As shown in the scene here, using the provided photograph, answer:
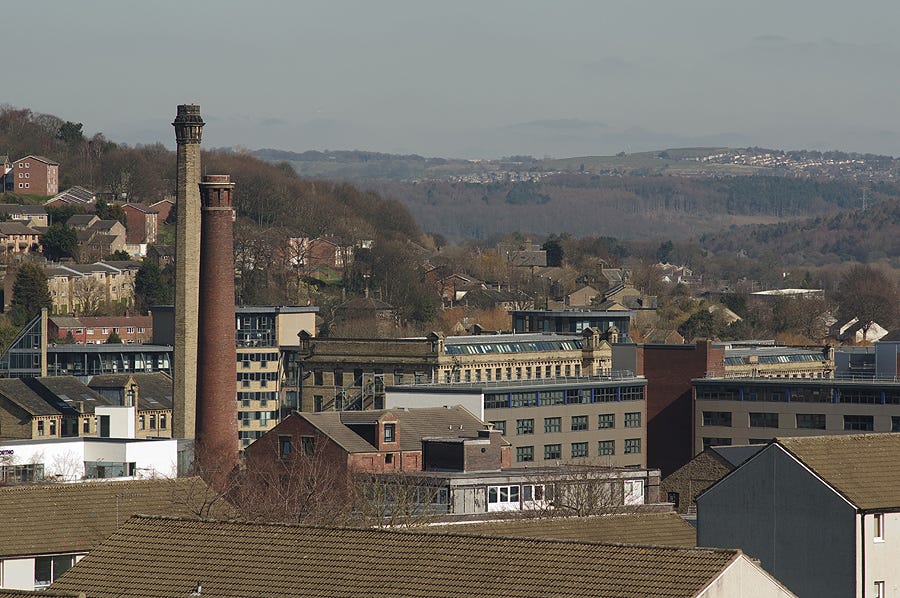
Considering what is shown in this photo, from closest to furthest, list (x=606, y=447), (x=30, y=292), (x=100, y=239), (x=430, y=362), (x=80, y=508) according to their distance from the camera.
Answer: (x=80, y=508) < (x=606, y=447) < (x=430, y=362) < (x=30, y=292) < (x=100, y=239)

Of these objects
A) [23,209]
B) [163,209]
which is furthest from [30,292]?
[163,209]

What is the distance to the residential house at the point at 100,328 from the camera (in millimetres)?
137875

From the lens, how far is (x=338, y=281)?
182625 mm

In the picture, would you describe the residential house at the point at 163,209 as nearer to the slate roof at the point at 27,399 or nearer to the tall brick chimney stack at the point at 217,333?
the slate roof at the point at 27,399

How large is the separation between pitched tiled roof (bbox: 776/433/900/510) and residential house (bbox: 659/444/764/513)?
96.3ft

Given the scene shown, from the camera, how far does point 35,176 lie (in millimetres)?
195250

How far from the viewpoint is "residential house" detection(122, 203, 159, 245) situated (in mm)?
184000

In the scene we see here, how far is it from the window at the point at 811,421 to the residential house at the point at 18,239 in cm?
9030

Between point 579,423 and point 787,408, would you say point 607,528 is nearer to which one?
point 787,408

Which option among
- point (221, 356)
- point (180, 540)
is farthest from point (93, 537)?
point (221, 356)

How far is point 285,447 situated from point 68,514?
3094cm

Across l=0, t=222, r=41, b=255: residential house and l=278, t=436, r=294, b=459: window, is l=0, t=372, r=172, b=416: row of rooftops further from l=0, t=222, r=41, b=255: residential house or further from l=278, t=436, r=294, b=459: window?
l=0, t=222, r=41, b=255: residential house

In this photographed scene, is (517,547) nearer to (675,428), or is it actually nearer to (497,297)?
(675,428)

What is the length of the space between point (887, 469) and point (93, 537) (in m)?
16.9
